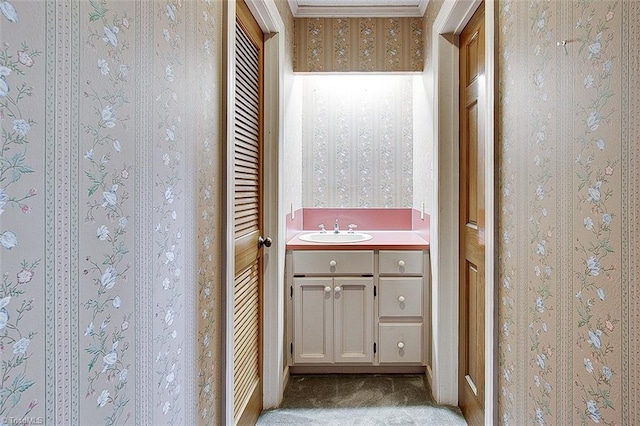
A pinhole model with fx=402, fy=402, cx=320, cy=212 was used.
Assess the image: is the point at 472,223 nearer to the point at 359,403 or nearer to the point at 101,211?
the point at 359,403

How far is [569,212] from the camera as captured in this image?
97 cm

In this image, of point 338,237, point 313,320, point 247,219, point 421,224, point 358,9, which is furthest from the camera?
point 338,237

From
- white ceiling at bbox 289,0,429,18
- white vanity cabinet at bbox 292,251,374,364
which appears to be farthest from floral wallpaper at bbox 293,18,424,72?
white vanity cabinet at bbox 292,251,374,364

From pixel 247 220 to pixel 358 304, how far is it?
1.06 m

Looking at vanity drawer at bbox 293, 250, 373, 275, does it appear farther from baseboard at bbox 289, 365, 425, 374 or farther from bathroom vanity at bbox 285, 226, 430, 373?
baseboard at bbox 289, 365, 425, 374

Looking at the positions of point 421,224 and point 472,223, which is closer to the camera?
point 472,223

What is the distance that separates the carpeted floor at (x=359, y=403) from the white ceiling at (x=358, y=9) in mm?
2416

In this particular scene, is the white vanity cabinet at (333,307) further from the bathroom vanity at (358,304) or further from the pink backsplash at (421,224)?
the pink backsplash at (421,224)

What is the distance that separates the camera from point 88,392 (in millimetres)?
689

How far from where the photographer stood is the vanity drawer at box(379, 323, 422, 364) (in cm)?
257

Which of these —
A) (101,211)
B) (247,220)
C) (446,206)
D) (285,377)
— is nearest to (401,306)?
(446,206)

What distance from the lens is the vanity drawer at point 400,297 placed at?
2.55 meters

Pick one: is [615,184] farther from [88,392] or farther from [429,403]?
[429,403]

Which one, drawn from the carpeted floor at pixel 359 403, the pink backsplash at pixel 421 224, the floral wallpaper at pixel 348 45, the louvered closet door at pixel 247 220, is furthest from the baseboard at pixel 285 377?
the floral wallpaper at pixel 348 45
